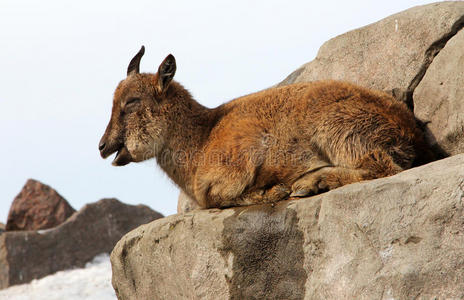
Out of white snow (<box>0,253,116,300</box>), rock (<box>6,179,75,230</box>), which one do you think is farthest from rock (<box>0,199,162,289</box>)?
rock (<box>6,179,75,230</box>)

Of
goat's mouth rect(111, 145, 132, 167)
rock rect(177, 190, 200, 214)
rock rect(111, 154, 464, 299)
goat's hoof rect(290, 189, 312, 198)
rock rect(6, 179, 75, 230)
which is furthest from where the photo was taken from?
rock rect(6, 179, 75, 230)

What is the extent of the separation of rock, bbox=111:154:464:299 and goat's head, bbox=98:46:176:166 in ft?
3.08

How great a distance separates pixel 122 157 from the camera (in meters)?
7.92

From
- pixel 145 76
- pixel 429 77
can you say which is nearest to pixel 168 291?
pixel 145 76

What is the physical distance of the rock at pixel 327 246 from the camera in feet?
17.9

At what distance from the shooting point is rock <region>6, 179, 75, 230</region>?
62.0ft

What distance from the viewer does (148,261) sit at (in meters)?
7.82

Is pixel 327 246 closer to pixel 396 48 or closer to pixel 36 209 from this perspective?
pixel 396 48

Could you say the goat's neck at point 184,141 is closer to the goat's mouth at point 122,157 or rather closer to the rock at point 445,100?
the goat's mouth at point 122,157

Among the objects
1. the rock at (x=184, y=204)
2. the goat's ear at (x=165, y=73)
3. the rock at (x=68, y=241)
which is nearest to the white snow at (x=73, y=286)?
the rock at (x=68, y=241)

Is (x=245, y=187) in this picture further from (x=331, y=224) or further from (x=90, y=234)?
(x=90, y=234)

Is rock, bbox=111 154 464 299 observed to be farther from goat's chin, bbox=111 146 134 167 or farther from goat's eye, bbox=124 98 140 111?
goat's eye, bbox=124 98 140 111

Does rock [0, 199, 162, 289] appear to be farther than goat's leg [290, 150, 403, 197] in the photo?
Yes

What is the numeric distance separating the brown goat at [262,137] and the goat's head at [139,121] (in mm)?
12
